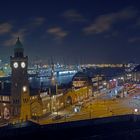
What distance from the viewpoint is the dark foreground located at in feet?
62.6

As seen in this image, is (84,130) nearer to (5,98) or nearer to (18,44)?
(5,98)

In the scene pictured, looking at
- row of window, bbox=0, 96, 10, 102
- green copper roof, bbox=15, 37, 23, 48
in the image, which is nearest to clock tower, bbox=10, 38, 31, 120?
green copper roof, bbox=15, 37, 23, 48

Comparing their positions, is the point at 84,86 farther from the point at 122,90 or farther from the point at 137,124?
the point at 137,124

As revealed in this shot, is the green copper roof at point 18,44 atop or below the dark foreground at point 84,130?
atop

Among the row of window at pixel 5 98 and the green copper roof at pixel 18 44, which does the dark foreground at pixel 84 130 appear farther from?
the green copper roof at pixel 18 44

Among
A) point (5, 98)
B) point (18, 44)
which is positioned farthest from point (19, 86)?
point (18, 44)

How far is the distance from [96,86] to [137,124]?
23.1m

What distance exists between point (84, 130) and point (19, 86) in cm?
815

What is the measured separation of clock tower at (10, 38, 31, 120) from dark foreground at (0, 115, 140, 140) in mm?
5637

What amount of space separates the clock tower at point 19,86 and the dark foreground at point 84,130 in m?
5.64

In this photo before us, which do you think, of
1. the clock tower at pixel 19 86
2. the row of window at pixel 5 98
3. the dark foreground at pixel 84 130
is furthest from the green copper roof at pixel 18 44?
the dark foreground at pixel 84 130

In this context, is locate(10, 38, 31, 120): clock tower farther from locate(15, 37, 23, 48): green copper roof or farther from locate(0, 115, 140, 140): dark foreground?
locate(0, 115, 140, 140): dark foreground

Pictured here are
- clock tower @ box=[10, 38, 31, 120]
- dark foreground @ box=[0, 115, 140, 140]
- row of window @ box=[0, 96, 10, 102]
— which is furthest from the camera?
row of window @ box=[0, 96, 10, 102]

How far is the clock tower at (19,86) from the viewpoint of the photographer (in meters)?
26.9
